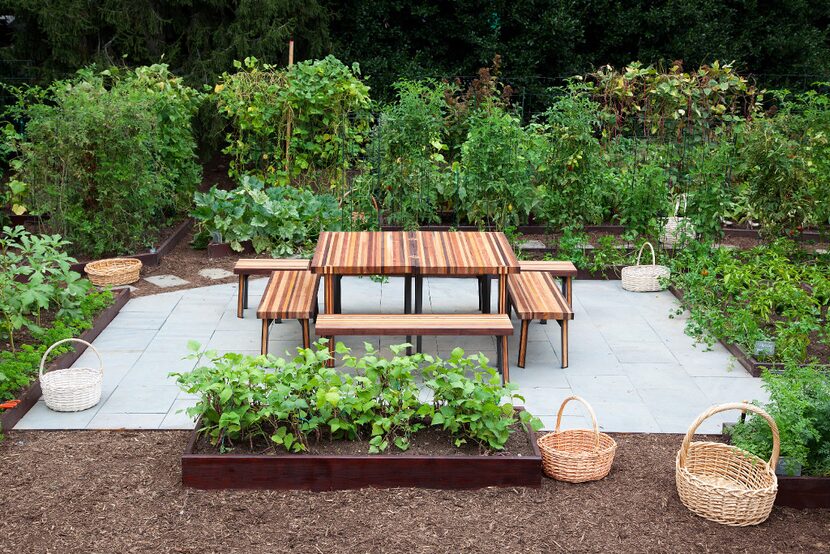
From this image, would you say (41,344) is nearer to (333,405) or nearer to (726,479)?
(333,405)

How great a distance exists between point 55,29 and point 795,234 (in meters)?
9.99

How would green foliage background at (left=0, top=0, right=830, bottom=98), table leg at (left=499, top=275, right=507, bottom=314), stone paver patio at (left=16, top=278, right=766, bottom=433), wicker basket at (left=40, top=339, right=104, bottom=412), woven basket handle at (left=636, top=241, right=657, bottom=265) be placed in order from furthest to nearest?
green foliage background at (left=0, top=0, right=830, bottom=98) → woven basket handle at (left=636, top=241, right=657, bottom=265) → table leg at (left=499, top=275, right=507, bottom=314) → stone paver patio at (left=16, top=278, right=766, bottom=433) → wicker basket at (left=40, top=339, right=104, bottom=412)

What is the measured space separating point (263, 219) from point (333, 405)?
4691mm

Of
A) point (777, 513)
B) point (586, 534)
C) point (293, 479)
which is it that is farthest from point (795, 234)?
point (293, 479)

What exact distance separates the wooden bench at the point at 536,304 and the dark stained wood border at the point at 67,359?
3.12m

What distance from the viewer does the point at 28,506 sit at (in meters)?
4.36

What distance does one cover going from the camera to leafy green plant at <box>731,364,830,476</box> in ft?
14.4

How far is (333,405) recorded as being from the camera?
4609 mm

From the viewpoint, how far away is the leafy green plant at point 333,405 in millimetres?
4582

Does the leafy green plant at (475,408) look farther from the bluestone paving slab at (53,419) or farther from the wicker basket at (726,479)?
the bluestone paving slab at (53,419)

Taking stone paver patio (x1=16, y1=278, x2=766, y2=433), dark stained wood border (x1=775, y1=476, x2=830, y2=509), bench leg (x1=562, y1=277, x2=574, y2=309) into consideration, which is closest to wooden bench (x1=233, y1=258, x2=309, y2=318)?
stone paver patio (x1=16, y1=278, x2=766, y2=433)

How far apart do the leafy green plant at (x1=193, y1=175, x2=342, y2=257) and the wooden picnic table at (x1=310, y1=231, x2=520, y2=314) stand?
1861mm

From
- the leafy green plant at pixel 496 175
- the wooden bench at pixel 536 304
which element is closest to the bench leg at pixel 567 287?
the wooden bench at pixel 536 304

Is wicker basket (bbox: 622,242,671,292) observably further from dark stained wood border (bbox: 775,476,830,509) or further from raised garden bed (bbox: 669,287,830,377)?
dark stained wood border (bbox: 775,476,830,509)
